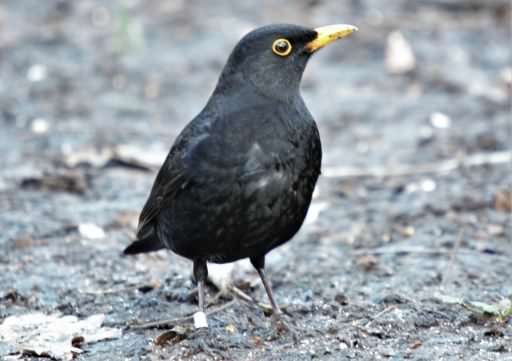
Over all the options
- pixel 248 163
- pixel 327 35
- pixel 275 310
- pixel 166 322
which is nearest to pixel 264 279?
pixel 275 310

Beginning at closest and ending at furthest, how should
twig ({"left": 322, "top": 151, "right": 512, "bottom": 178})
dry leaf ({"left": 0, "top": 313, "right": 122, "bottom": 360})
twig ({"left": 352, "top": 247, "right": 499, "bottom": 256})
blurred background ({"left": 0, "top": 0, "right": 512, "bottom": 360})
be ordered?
dry leaf ({"left": 0, "top": 313, "right": 122, "bottom": 360})
blurred background ({"left": 0, "top": 0, "right": 512, "bottom": 360})
twig ({"left": 352, "top": 247, "right": 499, "bottom": 256})
twig ({"left": 322, "top": 151, "right": 512, "bottom": 178})

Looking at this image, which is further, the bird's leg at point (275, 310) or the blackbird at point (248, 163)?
the bird's leg at point (275, 310)

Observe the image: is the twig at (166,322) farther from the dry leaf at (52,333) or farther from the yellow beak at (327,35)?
the yellow beak at (327,35)

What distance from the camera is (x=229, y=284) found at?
5.72 meters

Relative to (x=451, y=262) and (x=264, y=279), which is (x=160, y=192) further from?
(x=451, y=262)

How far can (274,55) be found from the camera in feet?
16.9

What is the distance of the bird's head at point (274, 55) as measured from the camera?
5117 mm

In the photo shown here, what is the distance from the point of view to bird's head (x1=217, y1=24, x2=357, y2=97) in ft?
16.8

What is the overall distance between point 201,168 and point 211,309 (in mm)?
887

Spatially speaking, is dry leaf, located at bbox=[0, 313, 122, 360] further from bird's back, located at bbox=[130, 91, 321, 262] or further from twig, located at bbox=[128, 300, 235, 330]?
bird's back, located at bbox=[130, 91, 321, 262]

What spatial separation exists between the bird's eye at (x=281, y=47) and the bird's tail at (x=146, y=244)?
1.18m

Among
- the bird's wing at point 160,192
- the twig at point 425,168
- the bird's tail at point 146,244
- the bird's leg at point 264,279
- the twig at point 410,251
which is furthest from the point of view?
the twig at point 425,168

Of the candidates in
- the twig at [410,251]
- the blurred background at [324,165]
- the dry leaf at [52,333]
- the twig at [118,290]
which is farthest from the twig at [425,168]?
the dry leaf at [52,333]

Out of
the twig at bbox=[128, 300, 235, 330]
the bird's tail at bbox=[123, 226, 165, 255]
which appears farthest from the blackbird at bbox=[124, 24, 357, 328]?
the bird's tail at bbox=[123, 226, 165, 255]
